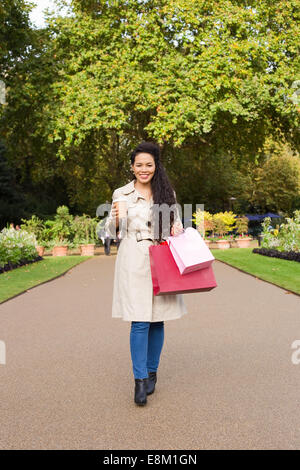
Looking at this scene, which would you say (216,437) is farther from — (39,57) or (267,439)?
(39,57)

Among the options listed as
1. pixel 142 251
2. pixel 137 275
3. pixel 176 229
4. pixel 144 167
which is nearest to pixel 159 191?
pixel 144 167

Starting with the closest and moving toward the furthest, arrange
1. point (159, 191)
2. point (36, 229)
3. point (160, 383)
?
point (159, 191), point (160, 383), point (36, 229)

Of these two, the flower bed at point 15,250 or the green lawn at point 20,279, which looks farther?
the flower bed at point 15,250

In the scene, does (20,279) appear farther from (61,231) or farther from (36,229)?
(36,229)

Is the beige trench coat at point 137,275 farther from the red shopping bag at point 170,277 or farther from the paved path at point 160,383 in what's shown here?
the paved path at point 160,383

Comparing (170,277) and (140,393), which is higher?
(170,277)

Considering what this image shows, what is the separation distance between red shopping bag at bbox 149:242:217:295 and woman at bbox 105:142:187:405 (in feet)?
0.44

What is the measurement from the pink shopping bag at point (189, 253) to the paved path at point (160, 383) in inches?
38.4

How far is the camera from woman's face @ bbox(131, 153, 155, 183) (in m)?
4.19

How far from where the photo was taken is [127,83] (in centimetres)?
2108

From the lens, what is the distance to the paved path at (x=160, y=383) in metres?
3.29

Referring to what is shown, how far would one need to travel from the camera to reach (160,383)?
14.9 feet

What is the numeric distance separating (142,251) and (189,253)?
15.2 inches

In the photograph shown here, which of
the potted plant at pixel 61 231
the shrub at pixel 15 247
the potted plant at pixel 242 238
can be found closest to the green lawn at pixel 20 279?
the shrub at pixel 15 247
